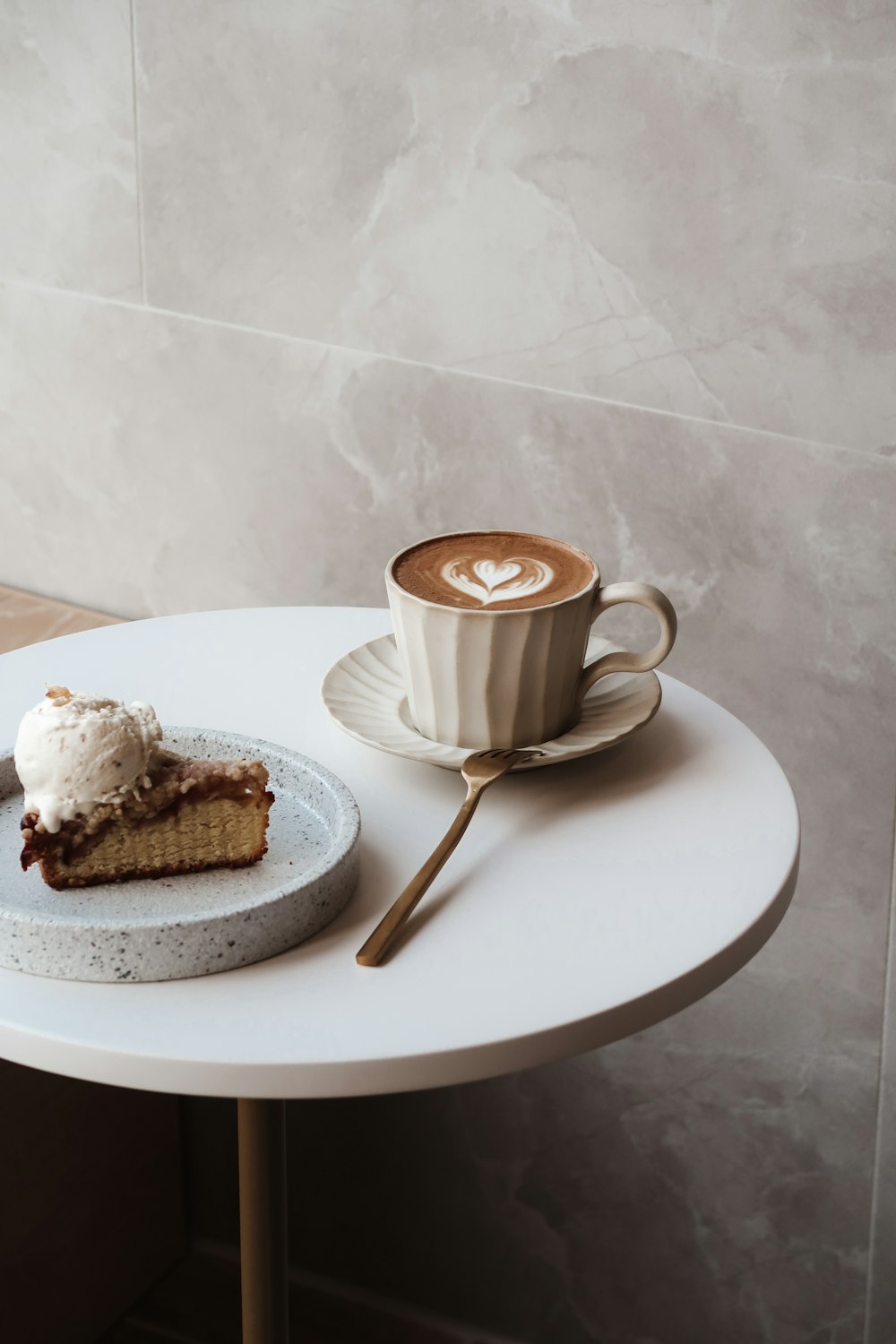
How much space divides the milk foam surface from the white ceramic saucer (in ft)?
0.27

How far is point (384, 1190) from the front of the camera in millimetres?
1417

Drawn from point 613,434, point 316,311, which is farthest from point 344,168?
point 613,434

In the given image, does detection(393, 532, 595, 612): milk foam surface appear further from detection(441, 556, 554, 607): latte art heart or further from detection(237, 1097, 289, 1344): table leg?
detection(237, 1097, 289, 1344): table leg

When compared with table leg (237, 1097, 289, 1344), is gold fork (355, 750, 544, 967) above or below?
above

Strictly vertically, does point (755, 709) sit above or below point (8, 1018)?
below

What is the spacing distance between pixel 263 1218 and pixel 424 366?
28.0 inches

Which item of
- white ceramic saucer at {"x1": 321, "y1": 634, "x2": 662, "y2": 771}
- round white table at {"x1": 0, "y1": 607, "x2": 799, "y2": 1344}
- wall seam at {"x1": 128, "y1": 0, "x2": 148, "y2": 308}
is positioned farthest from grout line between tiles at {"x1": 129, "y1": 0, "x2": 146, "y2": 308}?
white ceramic saucer at {"x1": 321, "y1": 634, "x2": 662, "y2": 771}

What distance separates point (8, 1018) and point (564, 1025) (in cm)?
24

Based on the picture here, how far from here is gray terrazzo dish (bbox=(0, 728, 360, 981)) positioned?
585 mm

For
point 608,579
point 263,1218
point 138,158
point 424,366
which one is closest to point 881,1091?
point 608,579

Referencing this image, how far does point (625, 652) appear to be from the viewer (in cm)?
84

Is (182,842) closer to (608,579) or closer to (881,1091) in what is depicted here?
(608,579)

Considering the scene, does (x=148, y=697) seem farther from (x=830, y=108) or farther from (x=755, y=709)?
(x=830, y=108)

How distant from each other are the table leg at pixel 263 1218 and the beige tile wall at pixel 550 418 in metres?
0.50
